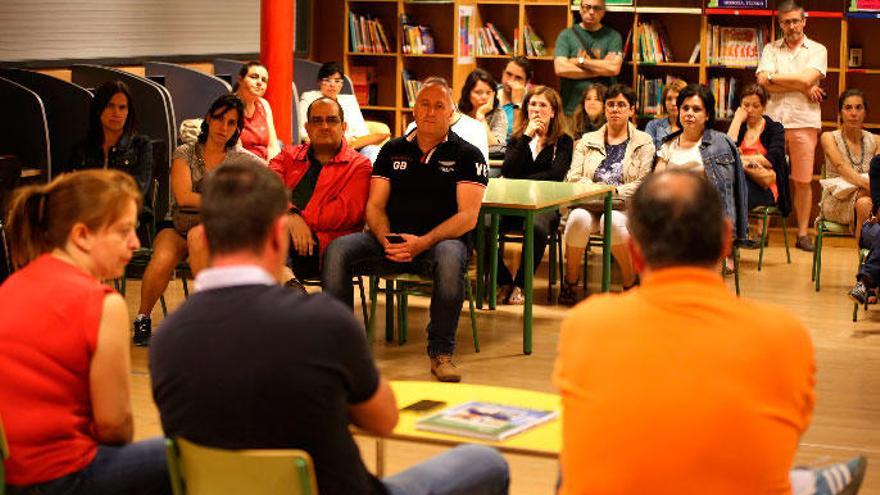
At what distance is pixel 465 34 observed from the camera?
36.9 feet

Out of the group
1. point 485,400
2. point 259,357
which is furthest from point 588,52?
point 259,357

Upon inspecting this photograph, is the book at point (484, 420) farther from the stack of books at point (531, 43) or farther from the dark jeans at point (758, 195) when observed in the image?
the stack of books at point (531, 43)

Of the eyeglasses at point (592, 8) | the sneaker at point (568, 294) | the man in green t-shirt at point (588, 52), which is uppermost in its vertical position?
the eyeglasses at point (592, 8)

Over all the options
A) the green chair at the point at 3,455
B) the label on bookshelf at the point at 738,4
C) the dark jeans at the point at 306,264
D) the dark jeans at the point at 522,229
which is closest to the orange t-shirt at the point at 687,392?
the green chair at the point at 3,455

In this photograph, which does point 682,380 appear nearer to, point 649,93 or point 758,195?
point 758,195

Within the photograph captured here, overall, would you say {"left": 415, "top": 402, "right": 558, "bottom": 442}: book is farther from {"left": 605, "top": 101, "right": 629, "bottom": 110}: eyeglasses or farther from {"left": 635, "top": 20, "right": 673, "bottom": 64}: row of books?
{"left": 635, "top": 20, "right": 673, "bottom": 64}: row of books

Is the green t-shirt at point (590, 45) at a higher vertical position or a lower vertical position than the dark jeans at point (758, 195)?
higher

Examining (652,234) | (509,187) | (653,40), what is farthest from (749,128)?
(652,234)

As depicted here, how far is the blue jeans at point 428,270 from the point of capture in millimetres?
6023

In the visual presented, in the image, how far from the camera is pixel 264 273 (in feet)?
8.69

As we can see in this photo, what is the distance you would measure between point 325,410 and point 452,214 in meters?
3.67

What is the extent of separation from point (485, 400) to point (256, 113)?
5.67 m

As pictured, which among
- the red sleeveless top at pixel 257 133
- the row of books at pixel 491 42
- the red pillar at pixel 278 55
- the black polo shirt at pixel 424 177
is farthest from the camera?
the row of books at pixel 491 42

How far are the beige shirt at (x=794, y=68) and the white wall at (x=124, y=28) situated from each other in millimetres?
3902
